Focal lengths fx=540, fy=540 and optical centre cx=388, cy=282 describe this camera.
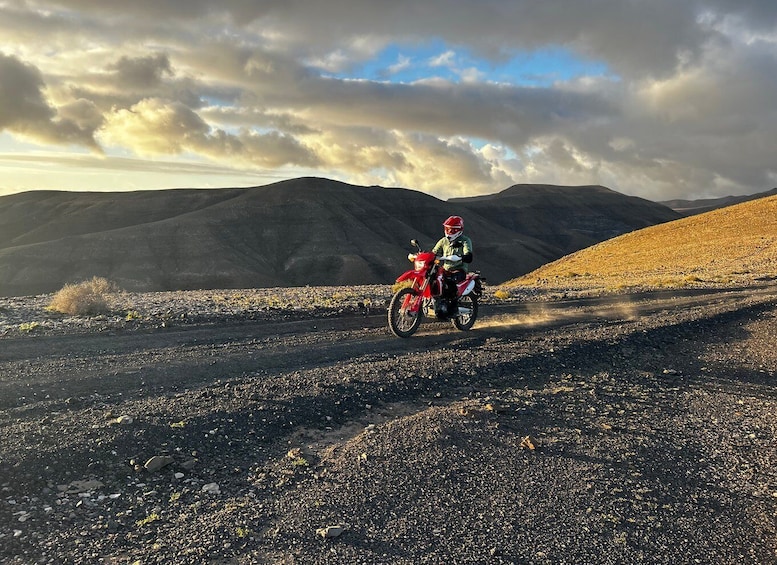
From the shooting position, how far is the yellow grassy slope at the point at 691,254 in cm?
2851

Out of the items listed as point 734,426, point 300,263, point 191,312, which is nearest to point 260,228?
point 300,263

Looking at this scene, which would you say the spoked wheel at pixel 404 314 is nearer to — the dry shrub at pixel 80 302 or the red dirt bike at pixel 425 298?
the red dirt bike at pixel 425 298

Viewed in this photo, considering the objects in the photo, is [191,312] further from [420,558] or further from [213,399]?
[420,558]

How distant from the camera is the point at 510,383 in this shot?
7.37 metres

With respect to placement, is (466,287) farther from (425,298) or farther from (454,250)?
(425,298)

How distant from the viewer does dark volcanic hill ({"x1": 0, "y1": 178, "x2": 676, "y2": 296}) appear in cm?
10088

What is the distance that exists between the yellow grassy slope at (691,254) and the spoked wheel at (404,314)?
1596 cm

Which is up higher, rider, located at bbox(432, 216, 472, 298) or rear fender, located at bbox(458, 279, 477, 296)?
rider, located at bbox(432, 216, 472, 298)

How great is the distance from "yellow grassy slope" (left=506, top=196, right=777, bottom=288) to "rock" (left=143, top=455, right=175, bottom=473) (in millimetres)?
22148

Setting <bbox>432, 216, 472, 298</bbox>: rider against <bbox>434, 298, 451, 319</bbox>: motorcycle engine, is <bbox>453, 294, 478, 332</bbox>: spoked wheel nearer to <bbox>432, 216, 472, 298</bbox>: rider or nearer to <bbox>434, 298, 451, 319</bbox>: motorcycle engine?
<bbox>434, 298, 451, 319</bbox>: motorcycle engine

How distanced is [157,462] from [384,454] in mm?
1955

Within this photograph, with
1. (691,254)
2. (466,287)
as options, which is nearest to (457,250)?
(466,287)

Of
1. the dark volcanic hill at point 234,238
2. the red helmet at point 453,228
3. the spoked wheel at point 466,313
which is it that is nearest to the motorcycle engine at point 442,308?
the spoked wheel at point 466,313

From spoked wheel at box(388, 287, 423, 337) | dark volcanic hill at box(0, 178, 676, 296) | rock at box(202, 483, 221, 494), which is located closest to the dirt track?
rock at box(202, 483, 221, 494)
